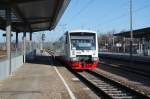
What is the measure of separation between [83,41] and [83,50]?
83cm

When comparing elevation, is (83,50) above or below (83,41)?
below

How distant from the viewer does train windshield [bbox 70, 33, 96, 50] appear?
2925 cm

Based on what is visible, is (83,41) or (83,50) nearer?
(83,50)

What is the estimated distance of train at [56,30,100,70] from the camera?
1134 inches

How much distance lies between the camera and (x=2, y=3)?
923 inches

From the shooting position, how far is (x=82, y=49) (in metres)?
29.1

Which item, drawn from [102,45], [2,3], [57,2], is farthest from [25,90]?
[102,45]

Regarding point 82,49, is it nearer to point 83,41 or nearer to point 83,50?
point 83,50

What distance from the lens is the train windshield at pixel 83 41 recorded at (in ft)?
96.0

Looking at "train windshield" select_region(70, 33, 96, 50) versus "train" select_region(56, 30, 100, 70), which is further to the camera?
"train windshield" select_region(70, 33, 96, 50)

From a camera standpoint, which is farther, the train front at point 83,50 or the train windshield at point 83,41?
the train windshield at point 83,41

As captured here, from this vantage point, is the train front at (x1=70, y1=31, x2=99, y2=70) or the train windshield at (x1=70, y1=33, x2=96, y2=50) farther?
the train windshield at (x1=70, y1=33, x2=96, y2=50)

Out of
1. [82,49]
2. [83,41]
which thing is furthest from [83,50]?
[83,41]

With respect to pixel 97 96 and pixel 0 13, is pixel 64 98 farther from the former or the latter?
pixel 0 13
